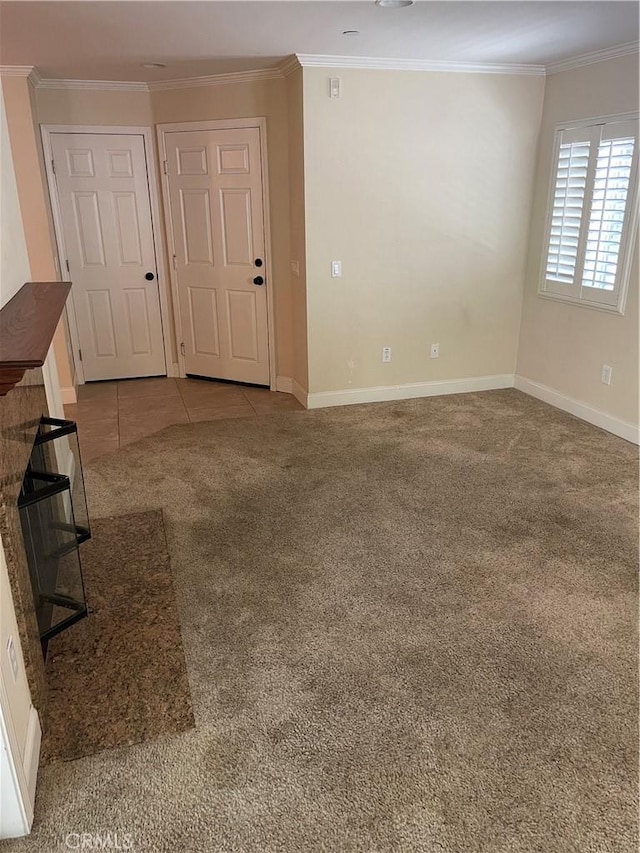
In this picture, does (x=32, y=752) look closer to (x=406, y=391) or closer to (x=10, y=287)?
(x=10, y=287)

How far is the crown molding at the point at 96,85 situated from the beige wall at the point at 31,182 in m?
0.34

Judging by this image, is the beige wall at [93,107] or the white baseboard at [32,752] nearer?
the white baseboard at [32,752]

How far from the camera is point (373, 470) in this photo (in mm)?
3963

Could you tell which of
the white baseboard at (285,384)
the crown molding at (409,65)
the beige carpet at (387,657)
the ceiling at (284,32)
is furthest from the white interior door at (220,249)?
the beige carpet at (387,657)

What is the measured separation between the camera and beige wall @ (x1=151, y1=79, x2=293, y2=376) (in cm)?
484

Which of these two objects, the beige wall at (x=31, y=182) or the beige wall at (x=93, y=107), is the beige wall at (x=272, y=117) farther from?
the beige wall at (x=31, y=182)

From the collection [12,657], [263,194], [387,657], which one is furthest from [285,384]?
[12,657]

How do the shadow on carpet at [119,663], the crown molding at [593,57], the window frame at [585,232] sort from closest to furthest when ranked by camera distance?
the shadow on carpet at [119,663] < the crown molding at [593,57] < the window frame at [585,232]

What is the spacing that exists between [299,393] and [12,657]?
3788 mm

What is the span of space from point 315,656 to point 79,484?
5.34ft

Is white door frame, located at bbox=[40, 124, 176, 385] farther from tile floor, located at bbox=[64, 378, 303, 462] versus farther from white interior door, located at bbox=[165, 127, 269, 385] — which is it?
tile floor, located at bbox=[64, 378, 303, 462]

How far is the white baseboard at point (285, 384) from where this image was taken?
5.56 metres

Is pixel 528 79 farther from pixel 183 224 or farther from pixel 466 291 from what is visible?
pixel 183 224

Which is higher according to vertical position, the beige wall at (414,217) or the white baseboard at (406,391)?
the beige wall at (414,217)
